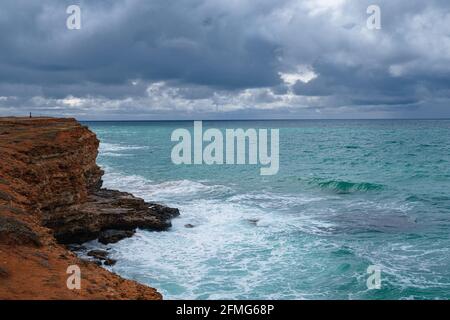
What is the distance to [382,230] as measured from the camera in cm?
A: 2453

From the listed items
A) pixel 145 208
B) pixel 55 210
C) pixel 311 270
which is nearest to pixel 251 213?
pixel 145 208

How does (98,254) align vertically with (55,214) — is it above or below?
below

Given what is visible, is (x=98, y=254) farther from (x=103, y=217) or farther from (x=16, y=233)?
(x=16, y=233)

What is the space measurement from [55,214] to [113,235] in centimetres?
435

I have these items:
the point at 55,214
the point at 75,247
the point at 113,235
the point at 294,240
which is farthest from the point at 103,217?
the point at 294,240

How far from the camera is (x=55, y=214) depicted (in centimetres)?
1917

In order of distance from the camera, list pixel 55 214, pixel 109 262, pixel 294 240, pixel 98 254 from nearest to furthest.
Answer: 1. pixel 55 214
2. pixel 109 262
3. pixel 98 254
4. pixel 294 240

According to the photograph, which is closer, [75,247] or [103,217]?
[75,247]

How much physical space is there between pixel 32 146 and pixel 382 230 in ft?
63.6

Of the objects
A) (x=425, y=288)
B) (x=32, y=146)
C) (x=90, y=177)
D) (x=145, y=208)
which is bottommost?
(x=425, y=288)

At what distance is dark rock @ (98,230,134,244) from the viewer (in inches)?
880

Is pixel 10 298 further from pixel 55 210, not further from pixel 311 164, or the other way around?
pixel 311 164

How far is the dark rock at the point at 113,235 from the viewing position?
2234 centimetres

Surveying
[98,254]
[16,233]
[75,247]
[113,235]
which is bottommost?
[98,254]
